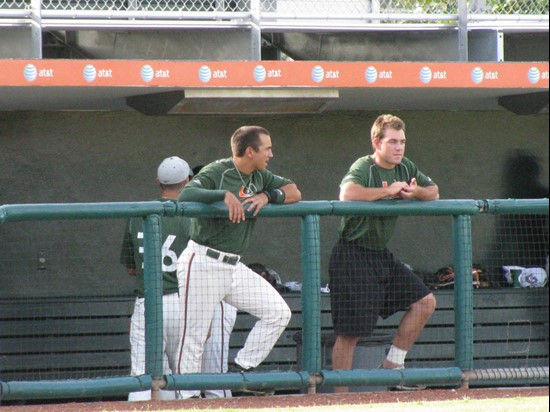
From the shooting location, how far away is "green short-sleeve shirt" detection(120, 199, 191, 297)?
7047 millimetres

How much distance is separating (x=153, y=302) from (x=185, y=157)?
11.6 ft

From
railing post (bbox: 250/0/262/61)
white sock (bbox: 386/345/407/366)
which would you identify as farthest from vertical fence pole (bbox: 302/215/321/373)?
railing post (bbox: 250/0/262/61)

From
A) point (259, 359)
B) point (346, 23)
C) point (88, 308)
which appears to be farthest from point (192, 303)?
point (346, 23)

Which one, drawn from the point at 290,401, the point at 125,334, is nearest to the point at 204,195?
the point at 290,401

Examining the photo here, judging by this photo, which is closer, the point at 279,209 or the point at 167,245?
the point at 279,209

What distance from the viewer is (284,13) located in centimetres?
940

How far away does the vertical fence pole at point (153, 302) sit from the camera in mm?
6156

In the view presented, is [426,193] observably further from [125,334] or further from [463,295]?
[125,334]

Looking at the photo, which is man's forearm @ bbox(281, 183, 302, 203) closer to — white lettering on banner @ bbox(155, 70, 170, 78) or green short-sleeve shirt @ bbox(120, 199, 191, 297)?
green short-sleeve shirt @ bbox(120, 199, 191, 297)

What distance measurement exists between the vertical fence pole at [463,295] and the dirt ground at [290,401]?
0.23 m

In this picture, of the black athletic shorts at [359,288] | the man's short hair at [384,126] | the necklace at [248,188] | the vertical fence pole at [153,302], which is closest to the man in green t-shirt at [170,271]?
the vertical fence pole at [153,302]

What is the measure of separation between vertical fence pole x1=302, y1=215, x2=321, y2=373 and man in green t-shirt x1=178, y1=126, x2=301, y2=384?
139 mm

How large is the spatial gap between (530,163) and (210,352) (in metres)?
4.51

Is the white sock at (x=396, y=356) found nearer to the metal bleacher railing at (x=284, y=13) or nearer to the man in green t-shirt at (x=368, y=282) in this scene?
the man in green t-shirt at (x=368, y=282)
